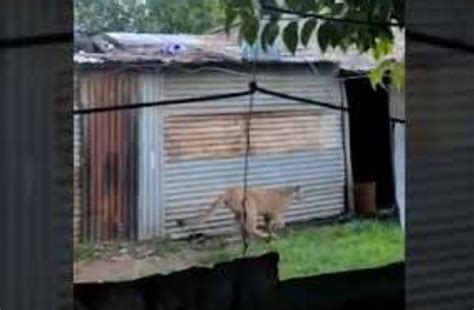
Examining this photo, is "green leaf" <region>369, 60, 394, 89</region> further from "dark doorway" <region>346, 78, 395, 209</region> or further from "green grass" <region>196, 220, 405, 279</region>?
"green grass" <region>196, 220, 405, 279</region>

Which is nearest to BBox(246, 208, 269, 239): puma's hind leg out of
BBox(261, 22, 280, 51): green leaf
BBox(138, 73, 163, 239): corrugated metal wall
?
BBox(138, 73, 163, 239): corrugated metal wall

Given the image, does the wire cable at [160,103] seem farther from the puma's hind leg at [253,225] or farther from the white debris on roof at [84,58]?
the puma's hind leg at [253,225]

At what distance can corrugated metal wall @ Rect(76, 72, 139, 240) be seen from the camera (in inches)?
37.0

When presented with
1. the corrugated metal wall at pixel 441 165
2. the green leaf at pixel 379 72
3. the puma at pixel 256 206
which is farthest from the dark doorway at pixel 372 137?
the corrugated metal wall at pixel 441 165

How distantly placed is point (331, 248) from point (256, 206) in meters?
0.22

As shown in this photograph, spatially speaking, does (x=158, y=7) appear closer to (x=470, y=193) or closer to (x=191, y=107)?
(x=191, y=107)

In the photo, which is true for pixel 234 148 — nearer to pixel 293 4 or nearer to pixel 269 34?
pixel 269 34

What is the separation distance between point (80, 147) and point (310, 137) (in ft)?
2.03

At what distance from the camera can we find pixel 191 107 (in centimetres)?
109

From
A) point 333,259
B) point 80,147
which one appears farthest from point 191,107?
point 333,259

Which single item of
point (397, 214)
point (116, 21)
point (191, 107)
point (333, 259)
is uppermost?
point (116, 21)

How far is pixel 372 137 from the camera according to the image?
1.25m

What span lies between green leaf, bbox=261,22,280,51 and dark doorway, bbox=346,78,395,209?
13 centimetres

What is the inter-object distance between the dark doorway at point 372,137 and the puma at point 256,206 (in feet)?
0.40
